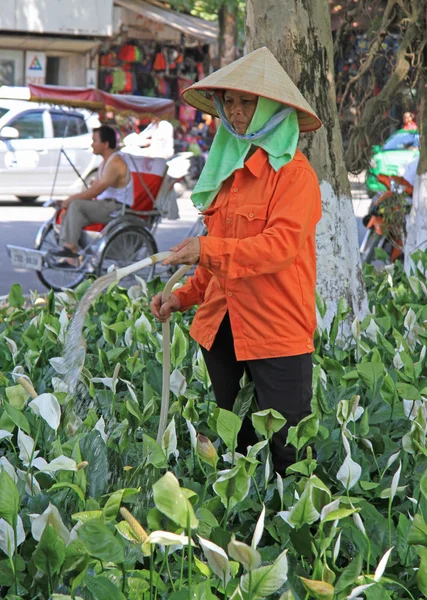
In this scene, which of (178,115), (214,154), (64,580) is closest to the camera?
(64,580)

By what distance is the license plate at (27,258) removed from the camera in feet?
26.1

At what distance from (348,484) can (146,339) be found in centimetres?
177

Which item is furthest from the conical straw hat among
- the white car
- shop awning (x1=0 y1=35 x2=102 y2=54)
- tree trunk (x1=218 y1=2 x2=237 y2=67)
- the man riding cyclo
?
shop awning (x1=0 y1=35 x2=102 y2=54)

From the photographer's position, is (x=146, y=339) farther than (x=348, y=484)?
Yes

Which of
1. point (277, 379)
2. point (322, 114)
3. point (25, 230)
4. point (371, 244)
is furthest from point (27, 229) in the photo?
point (277, 379)

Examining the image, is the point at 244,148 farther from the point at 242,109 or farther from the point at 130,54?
the point at 130,54

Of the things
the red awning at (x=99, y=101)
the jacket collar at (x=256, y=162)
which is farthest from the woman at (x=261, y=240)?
the red awning at (x=99, y=101)

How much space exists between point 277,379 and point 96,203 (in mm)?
5659

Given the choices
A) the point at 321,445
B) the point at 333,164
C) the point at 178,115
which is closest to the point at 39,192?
the point at 178,115

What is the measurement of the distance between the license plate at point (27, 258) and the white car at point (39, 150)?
6.28 meters

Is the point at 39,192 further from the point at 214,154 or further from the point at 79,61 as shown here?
the point at 214,154

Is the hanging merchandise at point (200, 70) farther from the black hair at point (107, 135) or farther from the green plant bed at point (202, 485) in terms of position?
the green plant bed at point (202, 485)

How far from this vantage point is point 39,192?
14742mm

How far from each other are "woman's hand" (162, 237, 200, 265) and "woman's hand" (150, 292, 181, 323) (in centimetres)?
39
